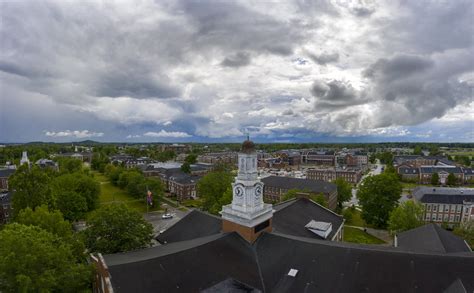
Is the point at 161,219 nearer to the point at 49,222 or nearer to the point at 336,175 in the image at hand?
the point at 49,222

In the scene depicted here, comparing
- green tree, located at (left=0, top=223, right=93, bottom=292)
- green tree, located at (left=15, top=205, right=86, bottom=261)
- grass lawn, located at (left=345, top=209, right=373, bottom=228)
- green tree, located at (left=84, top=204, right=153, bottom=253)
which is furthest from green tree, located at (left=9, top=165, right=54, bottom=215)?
grass lawn, located at (left=345, top=209, right=373, bottom=228)

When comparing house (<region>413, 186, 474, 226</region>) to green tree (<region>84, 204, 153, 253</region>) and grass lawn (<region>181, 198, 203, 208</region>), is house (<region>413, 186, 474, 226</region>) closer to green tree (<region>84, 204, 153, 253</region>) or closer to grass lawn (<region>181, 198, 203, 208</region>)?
grass lawn (<region>181, 198, 203, 208</region>)

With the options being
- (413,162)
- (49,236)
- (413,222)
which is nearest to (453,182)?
(413,162)

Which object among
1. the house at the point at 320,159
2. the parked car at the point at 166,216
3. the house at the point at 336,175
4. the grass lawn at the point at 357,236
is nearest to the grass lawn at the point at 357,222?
the grass lawn at the point at 357,236

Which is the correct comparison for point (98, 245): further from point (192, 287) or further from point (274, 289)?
point (274, 289)

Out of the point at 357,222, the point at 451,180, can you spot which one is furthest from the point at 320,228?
the point at 451,180

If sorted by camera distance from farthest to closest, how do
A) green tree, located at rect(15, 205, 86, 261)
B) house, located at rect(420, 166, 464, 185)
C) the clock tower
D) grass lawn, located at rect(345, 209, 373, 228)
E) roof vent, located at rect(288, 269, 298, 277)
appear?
house, located at rect(420, 166, 464, 185) < grass lawn, located at rect(345, 209, 373, 228) < green tree, located at rect(15, 205, 86, 261) < the clock tower < roof vent, located at rect(288, 269, 298, 277)
